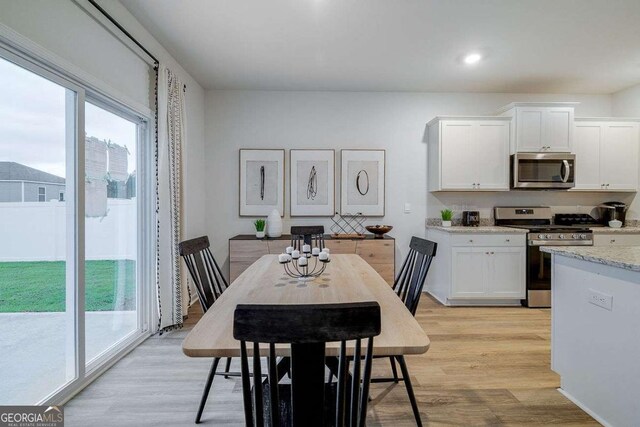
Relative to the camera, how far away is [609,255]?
1.78 metres

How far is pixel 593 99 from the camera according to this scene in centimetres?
449

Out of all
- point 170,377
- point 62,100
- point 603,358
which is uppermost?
point 62,100

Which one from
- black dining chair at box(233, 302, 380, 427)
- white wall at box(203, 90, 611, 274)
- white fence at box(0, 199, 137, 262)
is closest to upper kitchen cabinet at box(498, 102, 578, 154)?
white wall at box(203, 90, 611, 274)

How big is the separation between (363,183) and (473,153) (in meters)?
1.44

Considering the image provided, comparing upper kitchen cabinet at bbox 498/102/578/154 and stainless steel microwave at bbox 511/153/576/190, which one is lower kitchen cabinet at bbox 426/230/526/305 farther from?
upper kitchen cabinet at bbox 498/102/578/154

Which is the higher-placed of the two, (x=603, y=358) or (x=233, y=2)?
(x=233, y=2)

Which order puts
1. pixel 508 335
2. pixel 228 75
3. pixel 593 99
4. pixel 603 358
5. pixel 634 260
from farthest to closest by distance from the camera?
pixel 593 99, pixel 228 75, pixel 508 335, pixel 603 358, pixel 634 260

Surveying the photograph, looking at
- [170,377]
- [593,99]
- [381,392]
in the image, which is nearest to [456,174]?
[593,99]

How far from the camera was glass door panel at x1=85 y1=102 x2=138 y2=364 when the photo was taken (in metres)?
2.33

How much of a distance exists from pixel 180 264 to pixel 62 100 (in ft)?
5.74

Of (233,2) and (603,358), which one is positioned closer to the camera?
(603,358)

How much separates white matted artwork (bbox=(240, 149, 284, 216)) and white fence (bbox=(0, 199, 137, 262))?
5.75 ft

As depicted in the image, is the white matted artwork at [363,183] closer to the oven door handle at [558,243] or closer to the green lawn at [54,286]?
the oven door handle at [558,243]

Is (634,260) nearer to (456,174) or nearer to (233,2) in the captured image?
(456,174)
